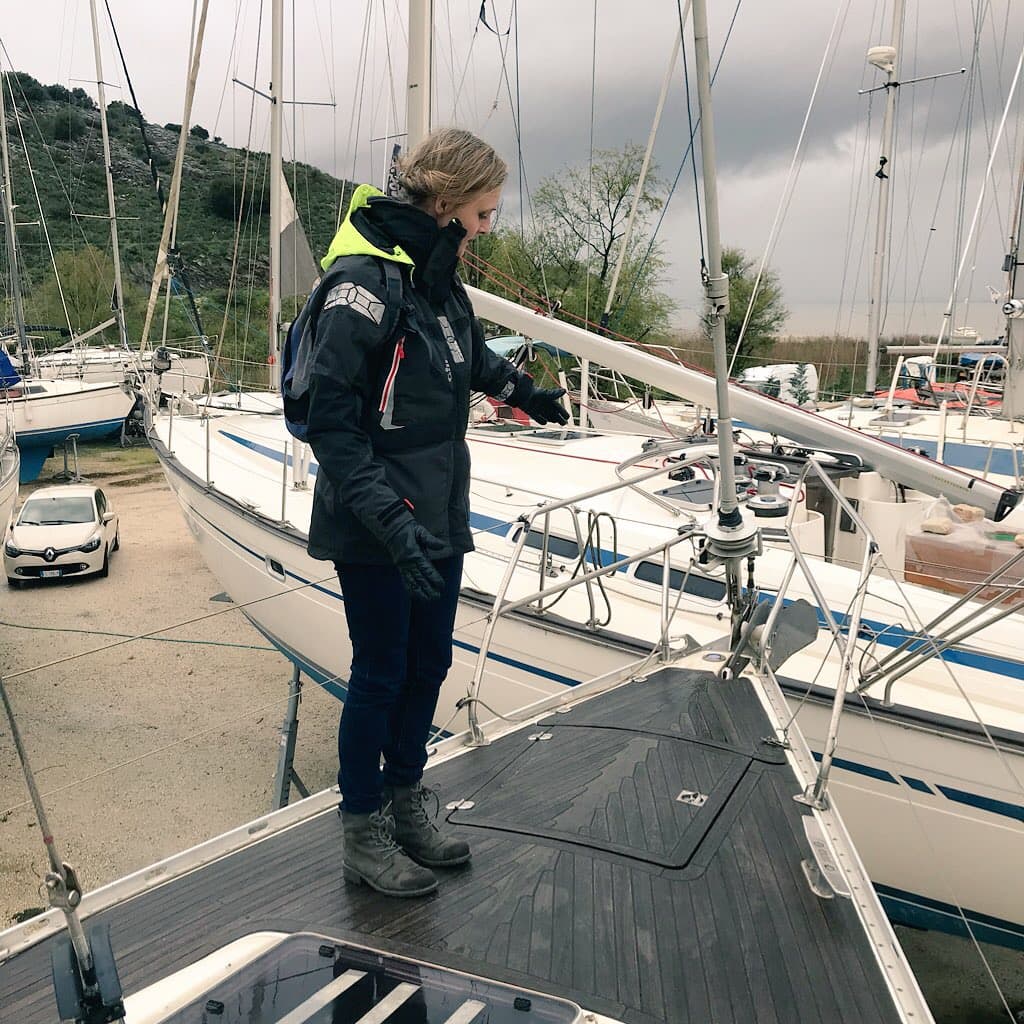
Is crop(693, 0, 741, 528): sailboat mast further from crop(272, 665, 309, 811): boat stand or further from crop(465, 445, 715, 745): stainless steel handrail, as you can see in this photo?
crop(272, 665, 309, 811): boat stand

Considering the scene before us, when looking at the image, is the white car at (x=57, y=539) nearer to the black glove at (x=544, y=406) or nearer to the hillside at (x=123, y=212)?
the black glove at (x=544, y=406)

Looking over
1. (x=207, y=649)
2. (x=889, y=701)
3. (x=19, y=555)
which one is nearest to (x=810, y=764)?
(x=889, y=701)

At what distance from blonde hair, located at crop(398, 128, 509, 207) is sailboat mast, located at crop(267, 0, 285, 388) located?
6.22 meters

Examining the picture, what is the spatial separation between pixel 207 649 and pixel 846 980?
22.8ft

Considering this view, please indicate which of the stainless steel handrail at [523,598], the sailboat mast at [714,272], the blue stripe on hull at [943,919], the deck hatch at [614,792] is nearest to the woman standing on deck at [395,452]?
the deck hatch at [614,792]

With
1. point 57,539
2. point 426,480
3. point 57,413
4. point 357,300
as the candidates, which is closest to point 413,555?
point 426,480

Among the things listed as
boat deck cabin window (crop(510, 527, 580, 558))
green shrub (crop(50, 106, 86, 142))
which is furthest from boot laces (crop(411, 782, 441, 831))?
green shrub (crop(50, 106, 86, 142))

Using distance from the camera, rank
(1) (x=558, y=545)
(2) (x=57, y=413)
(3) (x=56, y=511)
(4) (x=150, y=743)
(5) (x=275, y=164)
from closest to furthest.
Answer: (1) (x=558, y=545) < (4) (x=150, y=743) < (5) (x=275, y=164) < (3) (x=56, y=511) < (2) (x=57, y=413)

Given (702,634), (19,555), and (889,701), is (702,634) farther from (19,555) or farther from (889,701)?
(19,555)

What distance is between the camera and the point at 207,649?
25.7ft

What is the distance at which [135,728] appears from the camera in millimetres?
6082

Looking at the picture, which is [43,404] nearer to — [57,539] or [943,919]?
[57,539]

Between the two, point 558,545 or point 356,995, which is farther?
point 558,545

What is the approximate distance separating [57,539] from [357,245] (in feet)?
30.3
